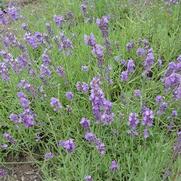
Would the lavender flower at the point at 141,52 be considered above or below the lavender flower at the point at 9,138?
above

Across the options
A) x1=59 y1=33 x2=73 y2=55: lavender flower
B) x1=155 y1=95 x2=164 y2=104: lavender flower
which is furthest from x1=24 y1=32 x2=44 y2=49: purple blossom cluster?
x1=155 y1=95 x2=164 y2=104: lavender flower

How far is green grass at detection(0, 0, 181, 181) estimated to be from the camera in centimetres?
228

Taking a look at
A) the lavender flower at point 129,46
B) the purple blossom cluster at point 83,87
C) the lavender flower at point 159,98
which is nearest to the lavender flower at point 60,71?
the purple blossom cluster at point 83,87

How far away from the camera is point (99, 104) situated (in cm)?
215

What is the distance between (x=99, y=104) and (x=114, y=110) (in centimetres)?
48

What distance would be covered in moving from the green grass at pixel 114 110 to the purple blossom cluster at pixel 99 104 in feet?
0.59

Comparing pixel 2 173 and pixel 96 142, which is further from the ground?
pixel 96 142

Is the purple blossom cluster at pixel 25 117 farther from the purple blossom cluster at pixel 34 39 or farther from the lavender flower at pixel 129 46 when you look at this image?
the lavender flower at pixel 129 46

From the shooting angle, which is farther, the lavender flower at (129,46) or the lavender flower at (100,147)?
the lavender flower at (129,46)

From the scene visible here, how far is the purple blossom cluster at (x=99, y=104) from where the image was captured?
6.91 feet

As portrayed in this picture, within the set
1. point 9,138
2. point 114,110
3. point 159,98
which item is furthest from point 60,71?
point 159,98

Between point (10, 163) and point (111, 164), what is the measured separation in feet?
2.39

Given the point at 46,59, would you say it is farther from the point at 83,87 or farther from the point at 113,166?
the point at 113,166

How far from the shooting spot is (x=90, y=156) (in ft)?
7.95
